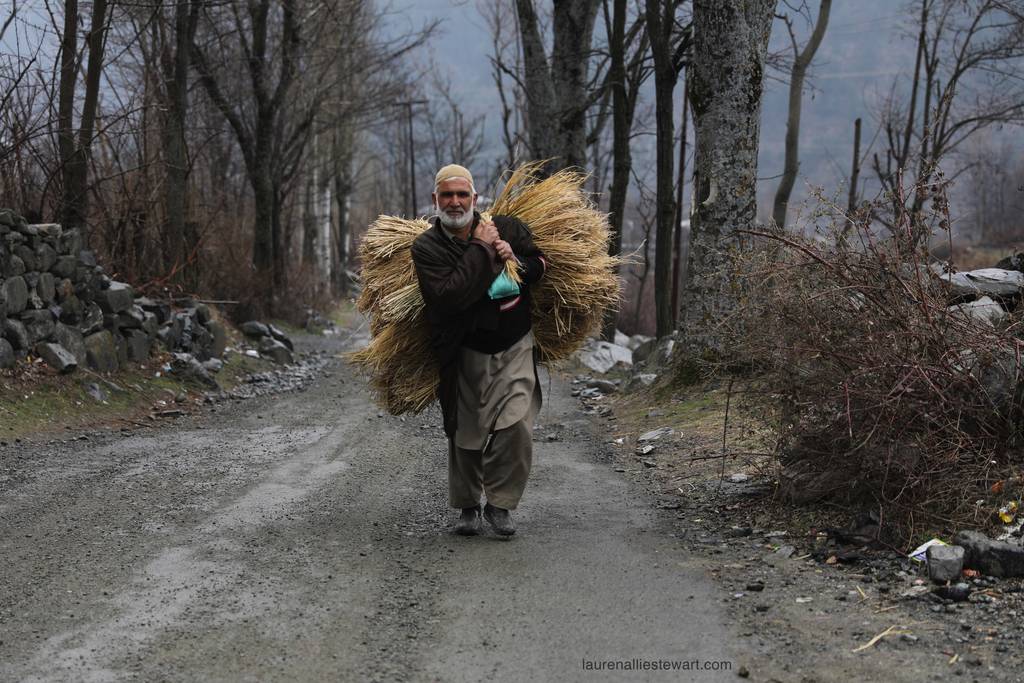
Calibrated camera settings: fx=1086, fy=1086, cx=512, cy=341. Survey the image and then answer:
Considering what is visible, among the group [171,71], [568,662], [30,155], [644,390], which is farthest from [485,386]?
[171,71]

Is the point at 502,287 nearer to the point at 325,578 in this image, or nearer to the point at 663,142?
the point at 325,578

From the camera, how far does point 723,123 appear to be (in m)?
10.2

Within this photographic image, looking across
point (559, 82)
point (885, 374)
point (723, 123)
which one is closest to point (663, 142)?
point (559, 82)

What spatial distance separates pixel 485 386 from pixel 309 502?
5.07 feet

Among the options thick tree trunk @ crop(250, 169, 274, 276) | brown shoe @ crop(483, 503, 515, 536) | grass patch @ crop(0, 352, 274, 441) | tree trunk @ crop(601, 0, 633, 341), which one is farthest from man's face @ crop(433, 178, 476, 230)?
thick tree trunk @ crop(250, 169, 274, 276)

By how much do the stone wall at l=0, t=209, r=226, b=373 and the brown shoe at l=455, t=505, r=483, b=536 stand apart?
6.23 m

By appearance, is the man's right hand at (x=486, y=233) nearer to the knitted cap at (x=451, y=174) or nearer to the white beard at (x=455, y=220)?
the white beard at (x=455, y=220)

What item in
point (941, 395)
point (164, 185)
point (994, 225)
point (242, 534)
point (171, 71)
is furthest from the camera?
point (994, 225)

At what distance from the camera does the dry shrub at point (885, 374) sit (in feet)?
17.0

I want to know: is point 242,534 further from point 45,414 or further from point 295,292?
point 295,292

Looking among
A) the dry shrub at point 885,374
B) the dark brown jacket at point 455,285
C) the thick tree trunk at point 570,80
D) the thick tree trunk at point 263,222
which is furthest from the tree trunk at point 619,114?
the dry shrub at point 885,374

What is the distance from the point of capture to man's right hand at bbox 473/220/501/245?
577 centimetres

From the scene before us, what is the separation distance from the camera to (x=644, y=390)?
11414mm

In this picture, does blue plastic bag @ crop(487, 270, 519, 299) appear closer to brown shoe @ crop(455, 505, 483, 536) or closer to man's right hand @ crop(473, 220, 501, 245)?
man's right hand @ crop(473, 220, 501, 245)
